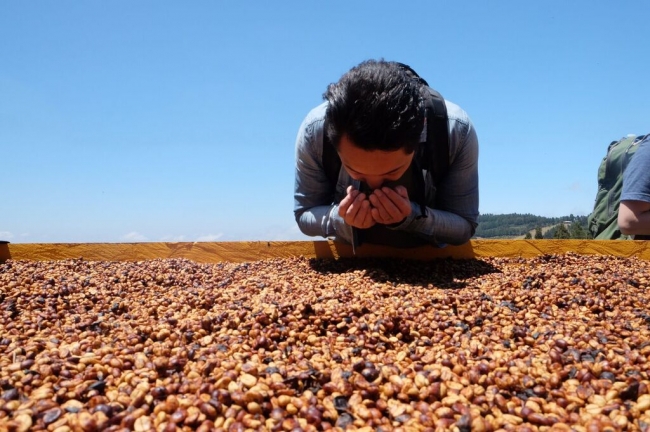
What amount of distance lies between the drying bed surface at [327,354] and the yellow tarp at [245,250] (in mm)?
900

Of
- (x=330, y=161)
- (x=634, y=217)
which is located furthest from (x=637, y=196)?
(x=330, y=161)

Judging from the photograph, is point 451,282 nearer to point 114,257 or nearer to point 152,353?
point 152,353

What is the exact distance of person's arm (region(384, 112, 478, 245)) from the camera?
3.12 metres

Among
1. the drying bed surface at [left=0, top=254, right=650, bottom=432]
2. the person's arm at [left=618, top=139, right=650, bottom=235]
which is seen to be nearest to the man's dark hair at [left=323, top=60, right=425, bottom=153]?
the drying bed surface at [left=0, top=254, right=650, bottom=432]

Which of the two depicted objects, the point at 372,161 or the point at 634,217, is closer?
the point at 372,161

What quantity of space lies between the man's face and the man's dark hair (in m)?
0.04

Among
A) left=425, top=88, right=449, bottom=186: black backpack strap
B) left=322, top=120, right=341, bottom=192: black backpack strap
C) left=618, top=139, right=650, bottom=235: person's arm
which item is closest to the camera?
left=425, top=88, right=449, bottom=186: black backpack strap

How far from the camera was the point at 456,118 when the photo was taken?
120 inches

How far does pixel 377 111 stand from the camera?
221 cm

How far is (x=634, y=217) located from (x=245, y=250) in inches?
121

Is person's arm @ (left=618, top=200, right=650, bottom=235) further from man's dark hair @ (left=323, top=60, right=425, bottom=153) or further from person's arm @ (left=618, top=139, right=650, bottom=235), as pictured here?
man's dark hair @ (left=323, top=60, right=425, bottom=153)

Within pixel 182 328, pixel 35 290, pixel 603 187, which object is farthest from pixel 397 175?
pixel 603 187

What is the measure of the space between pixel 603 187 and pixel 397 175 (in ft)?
9.69

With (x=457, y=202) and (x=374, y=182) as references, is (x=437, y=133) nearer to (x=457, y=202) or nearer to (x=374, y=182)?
(x=374, y=182)
